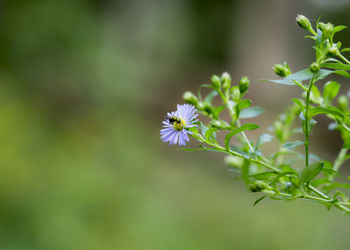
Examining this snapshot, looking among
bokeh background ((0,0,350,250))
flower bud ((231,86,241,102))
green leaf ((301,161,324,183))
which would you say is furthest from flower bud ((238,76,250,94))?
bokeh background ((0,0,350,250))

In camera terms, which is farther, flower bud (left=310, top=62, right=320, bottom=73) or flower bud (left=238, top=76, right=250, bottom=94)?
flower bud (left=238, top=76, right=250, bottom=94)

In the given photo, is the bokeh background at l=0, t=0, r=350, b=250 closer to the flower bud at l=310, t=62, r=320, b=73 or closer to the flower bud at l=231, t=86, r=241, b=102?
the flower bud at l=231, t=86, r=241, b=102

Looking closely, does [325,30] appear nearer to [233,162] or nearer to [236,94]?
[236,94]

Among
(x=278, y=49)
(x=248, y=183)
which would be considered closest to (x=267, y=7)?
(x=278, y=49)

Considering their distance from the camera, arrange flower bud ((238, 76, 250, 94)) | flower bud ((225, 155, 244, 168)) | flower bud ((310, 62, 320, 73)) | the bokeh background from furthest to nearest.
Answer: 1. the bokeh background
2. flower bud ((225, 155, 244, 168))
3. flower bud ((238, 76, 250, 94))
4. flower bud ((310, 62, 320, 73))

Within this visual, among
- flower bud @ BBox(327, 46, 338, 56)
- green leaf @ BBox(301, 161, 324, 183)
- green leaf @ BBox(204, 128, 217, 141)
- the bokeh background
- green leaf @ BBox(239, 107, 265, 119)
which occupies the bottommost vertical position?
green leaf @ BBox(301, 161, 324, 183)

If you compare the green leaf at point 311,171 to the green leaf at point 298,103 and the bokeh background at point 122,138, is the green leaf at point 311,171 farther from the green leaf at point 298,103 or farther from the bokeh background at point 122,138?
the bokeh background at point 122,138

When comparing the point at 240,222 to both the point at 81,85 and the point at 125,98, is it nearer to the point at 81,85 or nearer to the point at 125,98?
the point at 125,98
